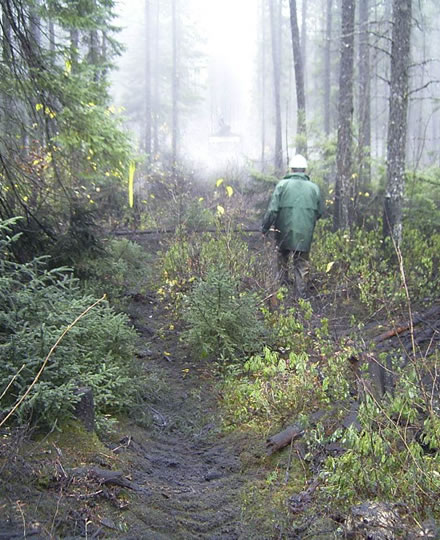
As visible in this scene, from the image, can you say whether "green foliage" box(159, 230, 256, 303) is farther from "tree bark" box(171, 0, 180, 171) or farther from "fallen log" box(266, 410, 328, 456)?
"tree bark" box(171, 0, 180, 171)

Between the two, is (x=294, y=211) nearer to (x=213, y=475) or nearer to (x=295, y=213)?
(x=295, y=213)

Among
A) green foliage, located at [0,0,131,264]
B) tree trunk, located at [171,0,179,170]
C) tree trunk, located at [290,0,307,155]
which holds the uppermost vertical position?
tree trunk, located at [171,0,179,170]

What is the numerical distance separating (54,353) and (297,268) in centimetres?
596

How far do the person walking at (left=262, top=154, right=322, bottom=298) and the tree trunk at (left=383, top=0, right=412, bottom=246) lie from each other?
2.29 meters

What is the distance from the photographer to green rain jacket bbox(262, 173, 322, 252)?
30.8ft

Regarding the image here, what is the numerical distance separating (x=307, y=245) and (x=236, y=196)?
8156 mm

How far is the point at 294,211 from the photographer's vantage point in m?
9.41

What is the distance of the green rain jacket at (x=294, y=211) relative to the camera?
30.8 ft

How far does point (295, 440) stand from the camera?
466 centimetres

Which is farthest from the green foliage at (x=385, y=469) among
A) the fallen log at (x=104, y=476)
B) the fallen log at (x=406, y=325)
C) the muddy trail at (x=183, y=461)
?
the fallen log at (x=406, y=325)

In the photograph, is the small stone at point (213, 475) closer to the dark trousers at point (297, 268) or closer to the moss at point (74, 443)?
the moss at point (74, 443)

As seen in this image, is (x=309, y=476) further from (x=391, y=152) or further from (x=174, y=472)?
(x=391, y=152)

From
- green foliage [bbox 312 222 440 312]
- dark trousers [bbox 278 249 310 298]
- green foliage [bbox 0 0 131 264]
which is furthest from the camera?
dark trousers [bbox 278 249 310 298]

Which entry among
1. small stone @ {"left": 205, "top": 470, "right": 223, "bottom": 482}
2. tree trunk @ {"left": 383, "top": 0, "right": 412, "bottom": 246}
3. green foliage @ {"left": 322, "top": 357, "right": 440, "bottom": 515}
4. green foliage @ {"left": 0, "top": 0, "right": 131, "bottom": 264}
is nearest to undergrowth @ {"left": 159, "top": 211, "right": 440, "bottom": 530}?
green foliage @ {"left": 322, "top": 357, "right": 440, "bottom": 515}
